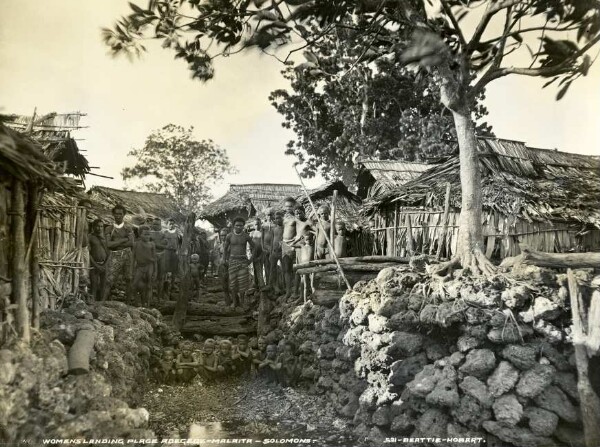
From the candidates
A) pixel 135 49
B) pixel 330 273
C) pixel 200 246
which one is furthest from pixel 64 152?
pixel 330 273

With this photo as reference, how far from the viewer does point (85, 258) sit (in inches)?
317

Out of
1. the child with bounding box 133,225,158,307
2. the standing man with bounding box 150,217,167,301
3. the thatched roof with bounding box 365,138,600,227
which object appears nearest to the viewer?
the child with bounding box 133,225,158,307

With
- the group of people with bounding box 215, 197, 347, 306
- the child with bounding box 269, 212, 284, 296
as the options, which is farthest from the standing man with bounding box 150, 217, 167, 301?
the child with bounding box 269, 212, 284, 296

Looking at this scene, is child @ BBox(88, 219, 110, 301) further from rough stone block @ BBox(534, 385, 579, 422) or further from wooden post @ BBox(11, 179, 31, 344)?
rough stone block @ BBox(534, 385, 579, 422)

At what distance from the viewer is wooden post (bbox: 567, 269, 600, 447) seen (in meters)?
4.26

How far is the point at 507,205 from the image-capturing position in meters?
10.3

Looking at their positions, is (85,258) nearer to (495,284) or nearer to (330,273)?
(330,273)

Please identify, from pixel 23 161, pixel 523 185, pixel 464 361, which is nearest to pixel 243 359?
pixel 464 361

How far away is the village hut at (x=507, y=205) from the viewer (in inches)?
403

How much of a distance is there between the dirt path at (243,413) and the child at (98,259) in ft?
7.71

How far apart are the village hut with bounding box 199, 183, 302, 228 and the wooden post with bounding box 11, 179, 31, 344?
1685 centimetres

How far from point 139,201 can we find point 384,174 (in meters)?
11.0

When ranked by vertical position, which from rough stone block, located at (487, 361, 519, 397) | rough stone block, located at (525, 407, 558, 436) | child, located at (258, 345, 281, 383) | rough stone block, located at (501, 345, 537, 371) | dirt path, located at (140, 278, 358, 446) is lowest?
dirt path, located at (140, 278, 358, 446)

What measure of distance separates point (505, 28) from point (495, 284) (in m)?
3.82
